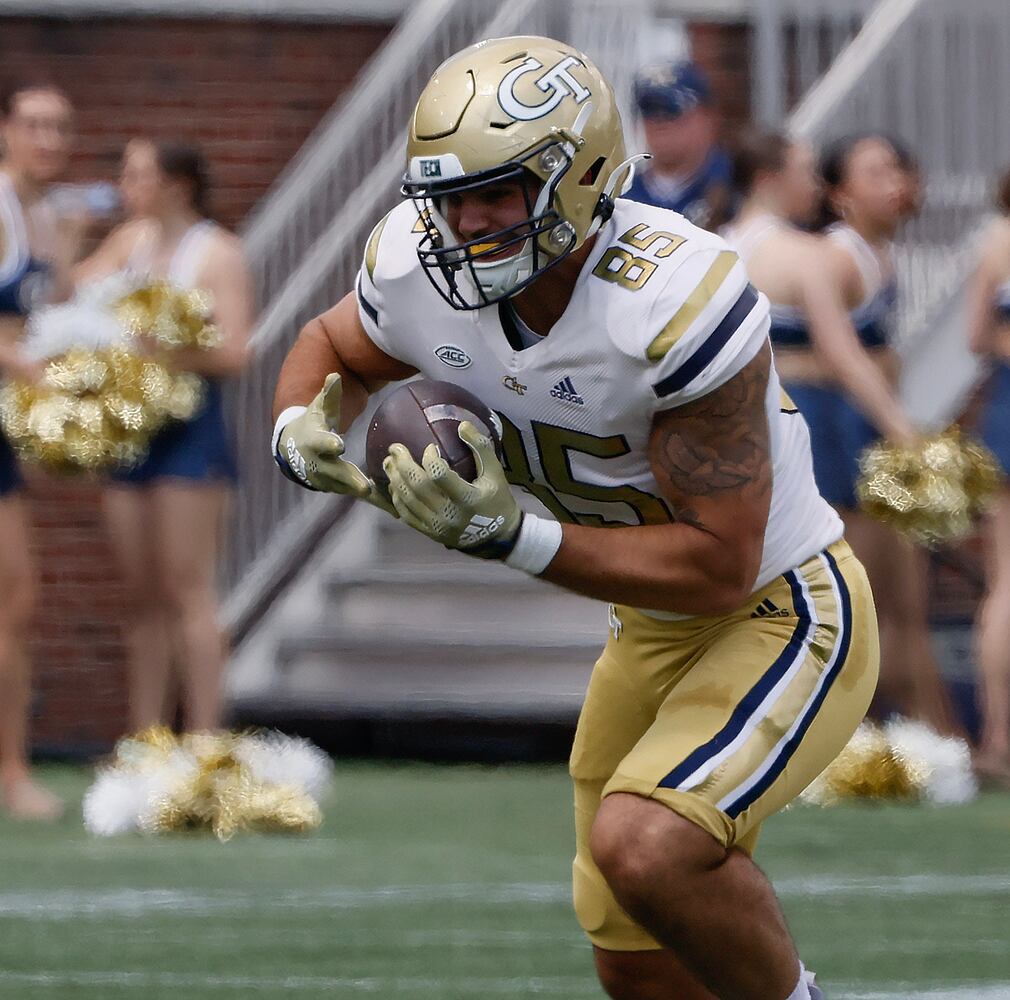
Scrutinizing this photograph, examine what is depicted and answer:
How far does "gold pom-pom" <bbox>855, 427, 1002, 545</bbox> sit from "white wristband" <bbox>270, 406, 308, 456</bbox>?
3755 millimetres

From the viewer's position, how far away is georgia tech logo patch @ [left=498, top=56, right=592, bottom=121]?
388 cm

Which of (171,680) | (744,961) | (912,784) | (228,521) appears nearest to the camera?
(744,961)

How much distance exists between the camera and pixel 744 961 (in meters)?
3.83

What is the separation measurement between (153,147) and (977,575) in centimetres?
377

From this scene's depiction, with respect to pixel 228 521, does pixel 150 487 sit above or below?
above

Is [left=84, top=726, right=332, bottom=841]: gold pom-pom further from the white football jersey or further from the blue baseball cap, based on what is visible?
the white football jersey

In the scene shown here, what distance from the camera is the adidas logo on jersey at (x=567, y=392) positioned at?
3930 mm

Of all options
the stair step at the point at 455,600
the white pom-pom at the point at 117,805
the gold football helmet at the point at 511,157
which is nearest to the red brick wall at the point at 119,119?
the stair step at the point at 455,600

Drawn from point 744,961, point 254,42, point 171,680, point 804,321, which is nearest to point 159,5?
point 254,42

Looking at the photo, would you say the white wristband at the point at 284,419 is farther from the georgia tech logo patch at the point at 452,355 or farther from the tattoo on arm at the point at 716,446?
the tattoo on arm at the point at 716,446

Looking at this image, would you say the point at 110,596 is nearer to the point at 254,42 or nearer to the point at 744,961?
the point at 254,42

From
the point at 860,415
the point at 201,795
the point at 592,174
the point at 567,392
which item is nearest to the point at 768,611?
the point at 567,392

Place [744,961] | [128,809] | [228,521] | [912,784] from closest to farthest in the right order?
[744,961]
[128,809]
[912,784]
[228,521]

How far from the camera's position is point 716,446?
3.86 meters
